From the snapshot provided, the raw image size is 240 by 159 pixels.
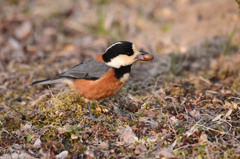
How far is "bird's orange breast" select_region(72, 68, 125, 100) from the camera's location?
3928mm

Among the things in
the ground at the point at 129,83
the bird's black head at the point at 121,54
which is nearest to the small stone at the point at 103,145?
the ground at the point at 129,83

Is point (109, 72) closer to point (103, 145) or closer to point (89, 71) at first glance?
point (89, 71)

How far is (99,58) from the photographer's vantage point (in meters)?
4.22

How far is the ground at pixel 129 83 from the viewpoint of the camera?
11.2 feet

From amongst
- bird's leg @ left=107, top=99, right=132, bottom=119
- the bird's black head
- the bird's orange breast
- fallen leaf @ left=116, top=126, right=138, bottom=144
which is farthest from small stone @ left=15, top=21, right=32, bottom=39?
fallen leaf @ left=116, top=126, right=138, bottom=144

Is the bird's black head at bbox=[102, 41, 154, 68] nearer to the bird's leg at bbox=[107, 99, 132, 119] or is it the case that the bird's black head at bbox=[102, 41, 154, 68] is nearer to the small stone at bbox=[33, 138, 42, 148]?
the bird's leg at bbox=[107, 99, 132, 119]

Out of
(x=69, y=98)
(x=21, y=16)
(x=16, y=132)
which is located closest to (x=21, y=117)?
(x=16, y=132)

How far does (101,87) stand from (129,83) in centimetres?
135

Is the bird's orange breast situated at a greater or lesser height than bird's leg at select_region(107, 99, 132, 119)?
greater

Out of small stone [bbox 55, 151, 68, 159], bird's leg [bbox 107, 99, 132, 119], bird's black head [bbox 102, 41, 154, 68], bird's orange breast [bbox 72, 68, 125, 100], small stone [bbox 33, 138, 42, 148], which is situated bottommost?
small stone [bbox 33, 138, 42, 148]

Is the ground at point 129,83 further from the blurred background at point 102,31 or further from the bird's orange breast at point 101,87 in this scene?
the bird's orange breast at point 101,87

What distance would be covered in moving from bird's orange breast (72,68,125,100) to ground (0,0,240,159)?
0.82 ft

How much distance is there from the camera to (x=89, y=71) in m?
4.13

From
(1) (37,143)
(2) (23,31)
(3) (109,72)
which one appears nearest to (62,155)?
(1) (37,143)
